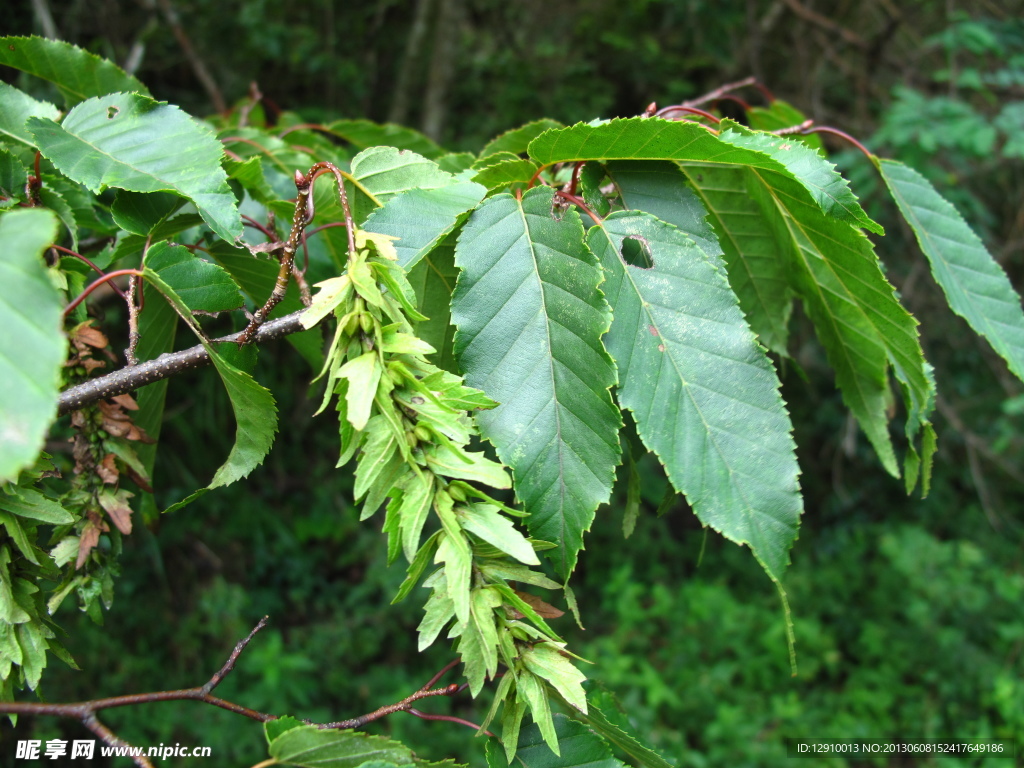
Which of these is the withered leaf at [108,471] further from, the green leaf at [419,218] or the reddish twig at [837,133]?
the reddish twig at [837,133]

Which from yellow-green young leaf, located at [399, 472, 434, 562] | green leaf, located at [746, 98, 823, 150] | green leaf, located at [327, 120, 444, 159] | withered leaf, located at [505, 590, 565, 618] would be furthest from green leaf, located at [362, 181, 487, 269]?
green leaf, located at [746, 98, 823, 150]

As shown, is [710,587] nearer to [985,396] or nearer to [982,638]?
[982,638]

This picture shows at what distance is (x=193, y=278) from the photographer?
76cm

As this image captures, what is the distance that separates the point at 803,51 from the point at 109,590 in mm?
4558

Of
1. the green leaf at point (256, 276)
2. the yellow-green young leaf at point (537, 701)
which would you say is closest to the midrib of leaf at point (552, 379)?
the yellow-green young leaf at point (537, 701)

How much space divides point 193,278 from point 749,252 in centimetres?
72

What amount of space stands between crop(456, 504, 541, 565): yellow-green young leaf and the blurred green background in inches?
107

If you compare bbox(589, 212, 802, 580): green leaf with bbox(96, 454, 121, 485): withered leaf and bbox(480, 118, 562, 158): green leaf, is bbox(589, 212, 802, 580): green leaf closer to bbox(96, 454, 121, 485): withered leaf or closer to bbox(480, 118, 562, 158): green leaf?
bbox(480, 118, 562, 158): green leaf

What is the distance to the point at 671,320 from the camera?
0.73 metres

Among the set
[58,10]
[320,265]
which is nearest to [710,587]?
[320,265]

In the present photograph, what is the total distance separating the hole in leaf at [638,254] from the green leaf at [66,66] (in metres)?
0.74

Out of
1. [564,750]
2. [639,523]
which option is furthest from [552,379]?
[639,523]

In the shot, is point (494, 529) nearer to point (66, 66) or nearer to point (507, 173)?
point (507, 173)

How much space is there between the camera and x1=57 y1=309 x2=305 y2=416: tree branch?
2.34 feet
